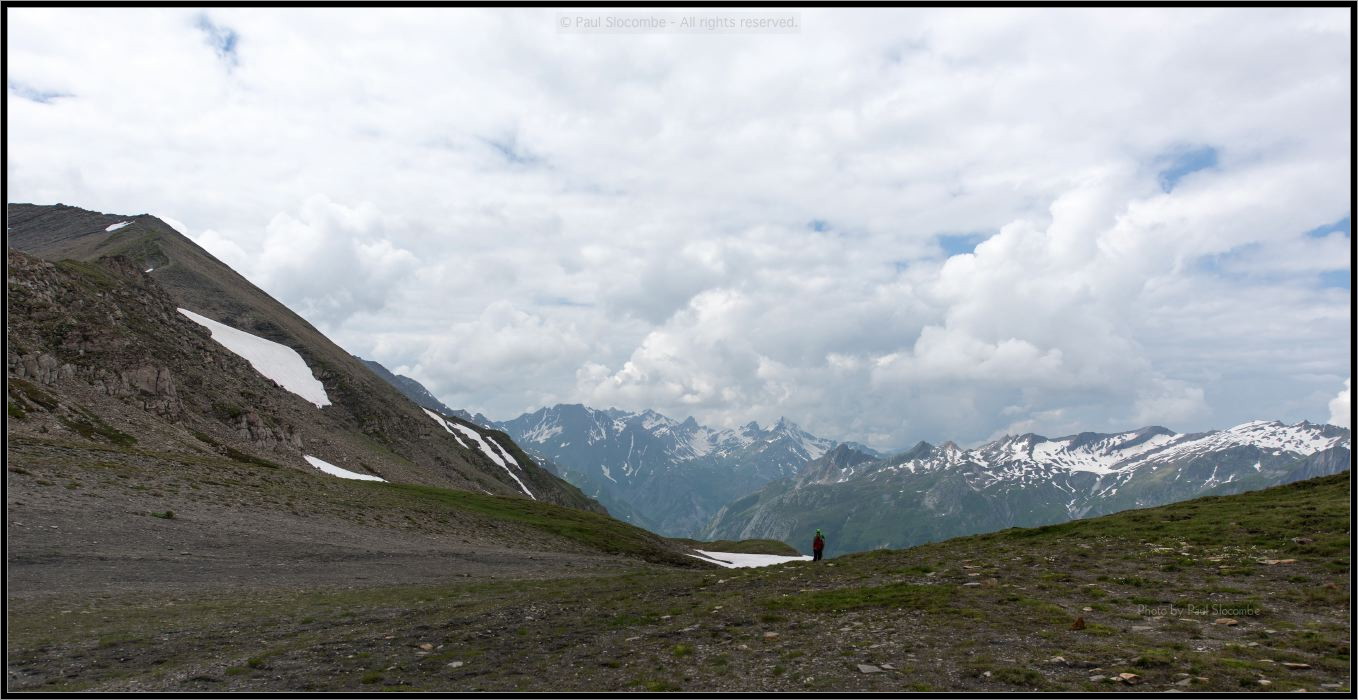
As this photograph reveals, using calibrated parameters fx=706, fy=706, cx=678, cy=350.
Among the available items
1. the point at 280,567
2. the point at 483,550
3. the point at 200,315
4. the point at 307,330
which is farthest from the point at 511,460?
the point at 280,567

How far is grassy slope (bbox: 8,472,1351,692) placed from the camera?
53.8 feet

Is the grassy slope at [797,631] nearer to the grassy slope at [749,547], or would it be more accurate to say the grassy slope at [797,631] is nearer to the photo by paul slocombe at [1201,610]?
the photo by paul slocombe at [1201,610]

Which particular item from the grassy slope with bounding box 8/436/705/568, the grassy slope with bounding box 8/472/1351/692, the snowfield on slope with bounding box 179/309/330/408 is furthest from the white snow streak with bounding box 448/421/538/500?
the grassy slope with bounding box 8/472/1351/692

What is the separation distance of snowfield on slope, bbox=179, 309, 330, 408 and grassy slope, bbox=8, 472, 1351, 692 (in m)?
113

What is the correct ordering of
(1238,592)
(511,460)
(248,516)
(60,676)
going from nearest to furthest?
1. (60,676)
2. (1238,592)
3. (248,516)
4. (511,460)

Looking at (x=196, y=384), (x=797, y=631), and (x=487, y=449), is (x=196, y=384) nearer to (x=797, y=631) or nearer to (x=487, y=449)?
(x=487, y=449)

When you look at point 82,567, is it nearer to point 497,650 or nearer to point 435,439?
point 497,650

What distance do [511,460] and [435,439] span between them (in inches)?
1415

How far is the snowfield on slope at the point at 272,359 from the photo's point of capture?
423 feet

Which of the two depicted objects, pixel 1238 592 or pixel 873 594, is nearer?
pixel 1238 592

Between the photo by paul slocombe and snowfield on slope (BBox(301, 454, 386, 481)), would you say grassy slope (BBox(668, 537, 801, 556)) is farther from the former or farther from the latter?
the photo by paul slocombe

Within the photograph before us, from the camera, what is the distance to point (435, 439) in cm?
15300

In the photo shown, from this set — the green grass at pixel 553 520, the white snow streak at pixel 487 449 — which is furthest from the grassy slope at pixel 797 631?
the white snow streak at pixel 487 449

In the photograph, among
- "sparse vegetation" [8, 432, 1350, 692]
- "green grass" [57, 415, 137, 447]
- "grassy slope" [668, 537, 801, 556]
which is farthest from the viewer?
"grassy slope" [668, 537, 801, 556]
